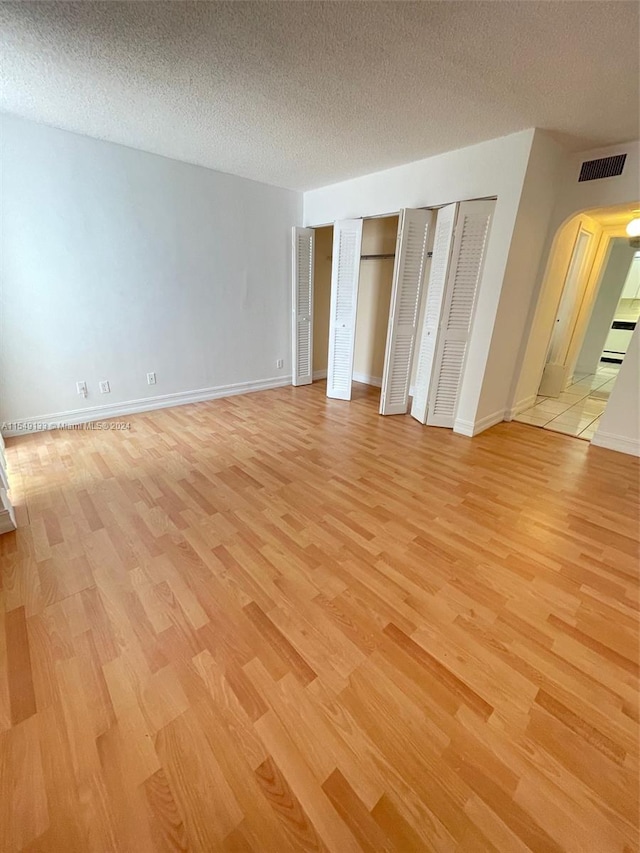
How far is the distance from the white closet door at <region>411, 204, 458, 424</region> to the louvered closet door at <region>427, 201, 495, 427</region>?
6 centimetres

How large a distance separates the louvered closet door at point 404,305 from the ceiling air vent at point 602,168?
1.35 m

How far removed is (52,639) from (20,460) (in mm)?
1993

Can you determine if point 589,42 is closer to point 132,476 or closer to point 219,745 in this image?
point 219,745

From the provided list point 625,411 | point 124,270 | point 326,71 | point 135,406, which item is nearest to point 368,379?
point 625,411

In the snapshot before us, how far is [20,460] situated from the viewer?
2703 mm

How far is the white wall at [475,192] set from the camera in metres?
2.69

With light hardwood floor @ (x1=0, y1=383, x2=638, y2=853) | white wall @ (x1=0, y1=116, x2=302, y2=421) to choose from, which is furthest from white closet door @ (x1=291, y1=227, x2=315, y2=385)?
light hardwood floor @ (x1=0, y1=383, x2=638, y2=853)

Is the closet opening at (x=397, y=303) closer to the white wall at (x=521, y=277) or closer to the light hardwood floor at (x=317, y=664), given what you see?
the white wall at (x=521, y=277)

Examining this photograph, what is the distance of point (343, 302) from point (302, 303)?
71cm

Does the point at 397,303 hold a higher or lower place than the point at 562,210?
lower

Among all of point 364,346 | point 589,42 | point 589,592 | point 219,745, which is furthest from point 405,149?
point 219,745

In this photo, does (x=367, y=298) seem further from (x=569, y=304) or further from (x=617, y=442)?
(x=617, y=442)

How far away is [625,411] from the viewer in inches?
120

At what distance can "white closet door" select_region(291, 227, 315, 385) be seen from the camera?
4.38 metres
